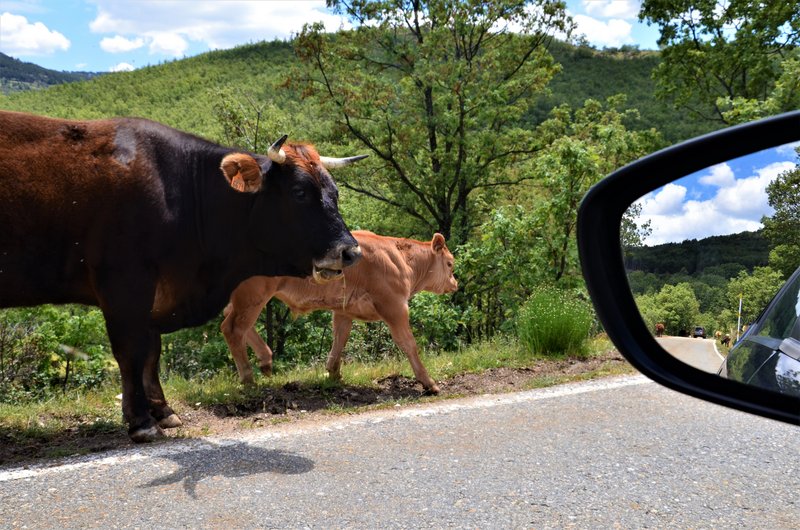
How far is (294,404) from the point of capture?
6703 mm

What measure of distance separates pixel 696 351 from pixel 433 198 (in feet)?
54.6

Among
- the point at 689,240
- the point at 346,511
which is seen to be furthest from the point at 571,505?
the point at 689,240

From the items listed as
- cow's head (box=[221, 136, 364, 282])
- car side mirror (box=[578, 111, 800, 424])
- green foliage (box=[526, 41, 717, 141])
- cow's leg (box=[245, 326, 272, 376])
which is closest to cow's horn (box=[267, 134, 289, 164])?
cow's head (box=[221, 136, 364, 282])

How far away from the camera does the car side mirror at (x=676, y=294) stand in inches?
65.4

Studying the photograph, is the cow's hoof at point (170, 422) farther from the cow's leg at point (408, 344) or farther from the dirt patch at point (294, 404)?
the cow's leg at point (408, 344)

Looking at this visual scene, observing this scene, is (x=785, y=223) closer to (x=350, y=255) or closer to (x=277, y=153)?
(x=350, y=255)

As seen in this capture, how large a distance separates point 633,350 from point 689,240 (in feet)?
1.34

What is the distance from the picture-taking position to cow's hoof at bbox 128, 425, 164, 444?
5512 mm

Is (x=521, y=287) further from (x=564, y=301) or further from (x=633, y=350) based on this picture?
(x=633, y=350)

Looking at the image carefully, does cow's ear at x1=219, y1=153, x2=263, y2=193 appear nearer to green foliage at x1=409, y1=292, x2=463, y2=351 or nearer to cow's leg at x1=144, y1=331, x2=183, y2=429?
cow's leg at x1=144, y1=331, x2=183, y2=429

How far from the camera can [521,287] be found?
537 inches

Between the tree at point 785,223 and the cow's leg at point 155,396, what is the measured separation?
17.1 feet

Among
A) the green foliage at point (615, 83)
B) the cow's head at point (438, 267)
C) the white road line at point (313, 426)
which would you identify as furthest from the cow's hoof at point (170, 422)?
the green foliage at point (615, 83)

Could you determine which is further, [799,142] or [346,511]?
[346,511]
